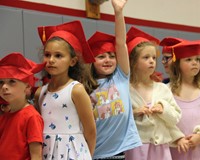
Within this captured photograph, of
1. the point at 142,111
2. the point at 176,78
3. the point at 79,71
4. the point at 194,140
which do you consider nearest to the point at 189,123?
the point at 194,140

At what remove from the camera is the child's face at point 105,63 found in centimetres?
210

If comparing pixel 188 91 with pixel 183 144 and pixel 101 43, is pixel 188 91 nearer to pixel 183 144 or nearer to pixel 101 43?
pixel 183 144

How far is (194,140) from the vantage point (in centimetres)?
228

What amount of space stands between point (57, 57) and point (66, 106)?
0.78ft

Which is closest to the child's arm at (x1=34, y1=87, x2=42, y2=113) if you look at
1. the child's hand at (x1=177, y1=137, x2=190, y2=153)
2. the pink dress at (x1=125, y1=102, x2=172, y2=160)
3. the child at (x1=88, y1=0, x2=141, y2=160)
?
the child at (x1=88, y1=0, x2=141, y2=160)

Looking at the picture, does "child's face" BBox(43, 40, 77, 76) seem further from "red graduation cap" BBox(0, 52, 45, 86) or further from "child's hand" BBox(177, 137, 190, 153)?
"child's hand" BBox(177, 137, 190, 153)

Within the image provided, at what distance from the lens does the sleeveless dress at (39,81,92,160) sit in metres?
1.79

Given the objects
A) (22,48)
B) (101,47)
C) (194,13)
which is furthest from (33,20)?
(194,13)

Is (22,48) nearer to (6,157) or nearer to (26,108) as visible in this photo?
(26,108)

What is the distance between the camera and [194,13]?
13.3ft

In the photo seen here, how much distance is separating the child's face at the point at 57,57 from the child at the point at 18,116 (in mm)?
50

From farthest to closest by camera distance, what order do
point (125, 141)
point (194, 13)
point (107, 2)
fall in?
point (194, 13), point (107, 2), point (125, 141)

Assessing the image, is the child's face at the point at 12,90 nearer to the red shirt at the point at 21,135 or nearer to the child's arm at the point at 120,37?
the red shirt at the point at 21,135

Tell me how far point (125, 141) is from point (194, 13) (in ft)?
7.90
